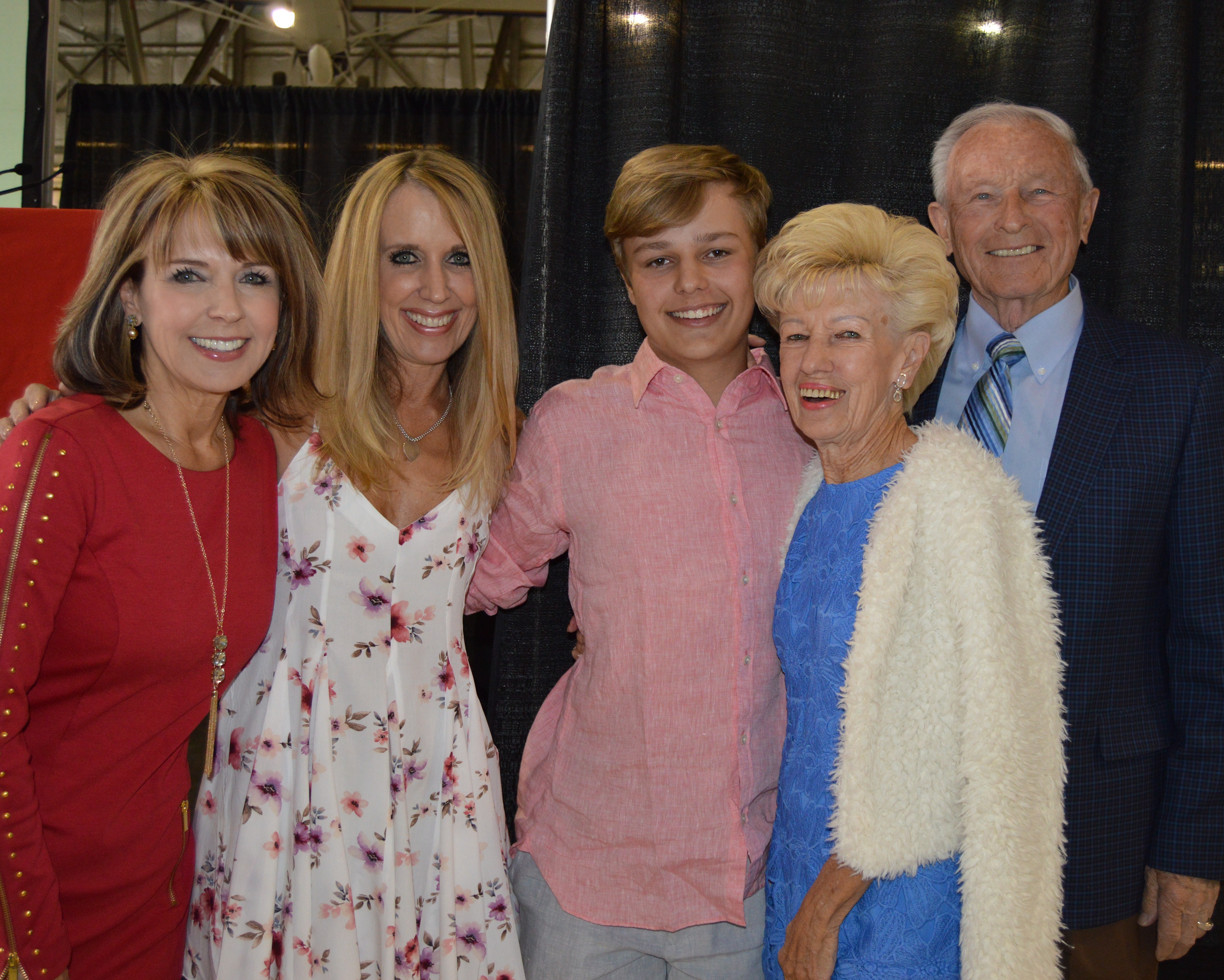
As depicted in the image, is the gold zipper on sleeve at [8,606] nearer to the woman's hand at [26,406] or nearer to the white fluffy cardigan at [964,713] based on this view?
the woman's hand at [26,406]

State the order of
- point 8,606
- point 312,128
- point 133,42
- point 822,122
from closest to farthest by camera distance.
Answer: point 8,606
point 822,122
point 312,128
point 133,42

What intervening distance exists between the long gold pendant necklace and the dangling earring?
50.1 inches

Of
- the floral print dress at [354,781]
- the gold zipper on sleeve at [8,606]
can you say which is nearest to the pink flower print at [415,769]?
the floral print dress at [354,781]

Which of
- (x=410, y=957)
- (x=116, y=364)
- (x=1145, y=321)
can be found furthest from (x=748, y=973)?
(x=1145, y=321)

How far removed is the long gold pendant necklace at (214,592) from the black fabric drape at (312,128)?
2722 mm

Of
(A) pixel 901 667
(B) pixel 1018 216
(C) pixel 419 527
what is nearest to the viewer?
(A) pixel 901 667

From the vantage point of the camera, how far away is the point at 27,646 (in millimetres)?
1355

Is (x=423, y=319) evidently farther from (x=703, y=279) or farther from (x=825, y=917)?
(x=825, y=917)

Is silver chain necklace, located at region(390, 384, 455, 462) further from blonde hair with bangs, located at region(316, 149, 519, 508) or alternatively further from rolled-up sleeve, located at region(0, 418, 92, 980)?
rolled-up sleeve, located at region(0, 418, 92, 980)

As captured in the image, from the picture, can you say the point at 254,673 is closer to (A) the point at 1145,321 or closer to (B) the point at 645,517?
(B) the point at 645,517

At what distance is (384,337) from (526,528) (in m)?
0.52

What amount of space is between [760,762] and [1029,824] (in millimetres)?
521

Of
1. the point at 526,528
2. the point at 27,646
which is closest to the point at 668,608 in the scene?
the point at 526,528

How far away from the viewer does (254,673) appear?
1.74 meters
